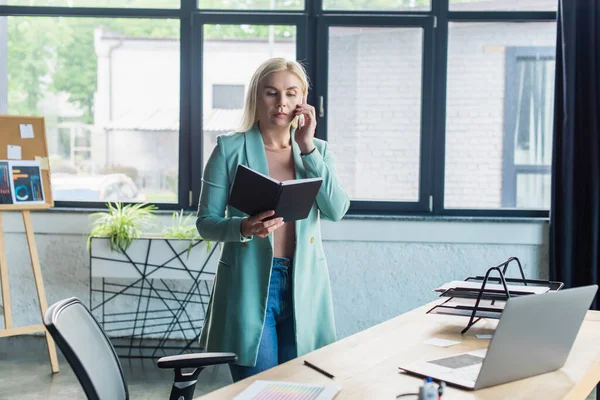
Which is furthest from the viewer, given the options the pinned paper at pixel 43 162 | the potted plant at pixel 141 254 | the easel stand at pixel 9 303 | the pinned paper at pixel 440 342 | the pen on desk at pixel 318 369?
the potted plant at pixel 141 254

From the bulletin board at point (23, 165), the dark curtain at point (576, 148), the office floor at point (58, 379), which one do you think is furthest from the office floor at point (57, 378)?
the dark curtain at point (576, 148)

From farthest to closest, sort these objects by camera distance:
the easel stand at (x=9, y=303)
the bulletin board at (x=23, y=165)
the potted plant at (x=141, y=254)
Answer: the potted plant at (x=141, y=254)
the bulletin board at (x=23, y=165)
the easel stand at (x=9, y=303)

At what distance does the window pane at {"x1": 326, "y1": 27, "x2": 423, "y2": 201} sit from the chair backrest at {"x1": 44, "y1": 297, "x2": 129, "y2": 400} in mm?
3244

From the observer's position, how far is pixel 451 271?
471 centimetres

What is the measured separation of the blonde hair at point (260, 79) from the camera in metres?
2.23

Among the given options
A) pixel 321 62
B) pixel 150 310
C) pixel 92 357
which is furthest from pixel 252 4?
pixel 92 357

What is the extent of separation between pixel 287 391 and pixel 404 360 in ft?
1.34

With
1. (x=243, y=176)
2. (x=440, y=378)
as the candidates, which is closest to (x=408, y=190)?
(x=243, y=176)

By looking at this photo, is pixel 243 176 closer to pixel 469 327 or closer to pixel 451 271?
pixel 469 327

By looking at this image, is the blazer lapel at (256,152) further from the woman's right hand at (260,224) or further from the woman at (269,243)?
the woman's right hand at (260,224)

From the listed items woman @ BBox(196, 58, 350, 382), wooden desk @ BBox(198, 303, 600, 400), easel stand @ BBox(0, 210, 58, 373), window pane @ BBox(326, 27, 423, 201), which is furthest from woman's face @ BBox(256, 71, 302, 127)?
window pane @ BBox(326, 27, 423, 201)

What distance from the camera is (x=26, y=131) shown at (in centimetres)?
436

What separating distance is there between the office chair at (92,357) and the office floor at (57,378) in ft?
6.47

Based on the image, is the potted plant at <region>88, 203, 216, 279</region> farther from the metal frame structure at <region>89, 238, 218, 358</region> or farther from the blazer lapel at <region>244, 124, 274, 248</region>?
the blazer lapel at <region>244, 124, 274, 248</region>
